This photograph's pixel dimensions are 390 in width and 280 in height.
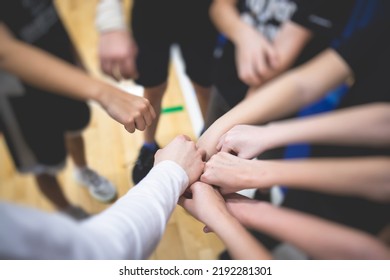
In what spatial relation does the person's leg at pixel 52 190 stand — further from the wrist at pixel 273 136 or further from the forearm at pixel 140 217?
the wrist at pixel 273 136

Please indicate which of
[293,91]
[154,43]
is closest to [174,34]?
[154,43]

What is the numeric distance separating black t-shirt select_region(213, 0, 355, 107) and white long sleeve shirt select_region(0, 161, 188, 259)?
0.62ft

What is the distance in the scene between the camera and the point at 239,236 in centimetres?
31

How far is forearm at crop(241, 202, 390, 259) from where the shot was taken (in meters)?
0.29

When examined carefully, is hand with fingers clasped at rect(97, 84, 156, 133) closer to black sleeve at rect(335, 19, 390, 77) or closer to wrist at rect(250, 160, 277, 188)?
wrist at rect(250, 160, 277, 188)

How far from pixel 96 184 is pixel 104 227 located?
280mm

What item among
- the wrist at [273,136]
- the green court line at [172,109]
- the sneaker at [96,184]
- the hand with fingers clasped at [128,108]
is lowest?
the sneaker at [96,184]

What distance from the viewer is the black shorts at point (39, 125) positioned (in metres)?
0.46

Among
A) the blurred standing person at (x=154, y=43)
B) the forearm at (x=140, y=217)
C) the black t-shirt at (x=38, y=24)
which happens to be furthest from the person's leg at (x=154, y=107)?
the black t-shirt at (x=38, y=24)

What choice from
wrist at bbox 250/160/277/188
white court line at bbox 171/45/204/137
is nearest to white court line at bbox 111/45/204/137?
white court line at bbox 171/45/204/137

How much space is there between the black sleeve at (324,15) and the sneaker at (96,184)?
0.42 metres

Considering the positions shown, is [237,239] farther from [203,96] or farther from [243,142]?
[203,96]

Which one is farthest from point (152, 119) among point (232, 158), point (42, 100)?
point (42, 100)
